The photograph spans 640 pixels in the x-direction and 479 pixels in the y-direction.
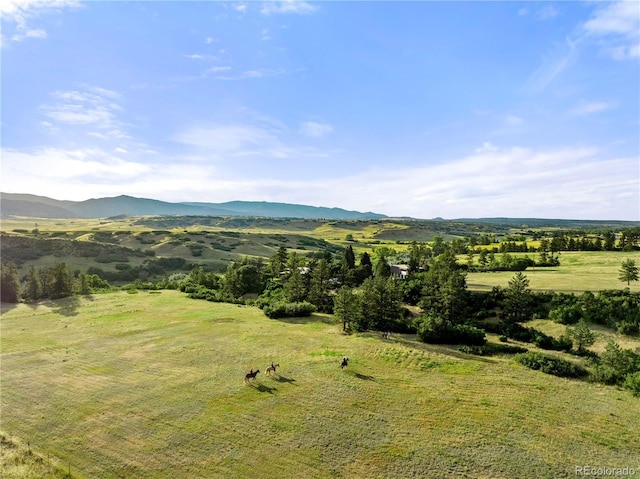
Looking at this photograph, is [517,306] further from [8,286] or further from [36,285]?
[8,286]

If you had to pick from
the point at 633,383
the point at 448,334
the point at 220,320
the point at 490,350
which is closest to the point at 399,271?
the point at 448,334

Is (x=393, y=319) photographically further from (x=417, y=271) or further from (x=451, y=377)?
(x=417, y=271)

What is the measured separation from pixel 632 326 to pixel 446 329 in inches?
875

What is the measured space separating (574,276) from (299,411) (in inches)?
2742

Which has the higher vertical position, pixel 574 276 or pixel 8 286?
pixel 574 276

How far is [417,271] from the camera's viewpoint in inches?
3346

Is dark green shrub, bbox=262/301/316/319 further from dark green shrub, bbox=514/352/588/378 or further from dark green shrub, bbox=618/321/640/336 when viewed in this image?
dark green shrub, bbox=618/321/640/336

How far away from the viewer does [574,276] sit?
7262 cm

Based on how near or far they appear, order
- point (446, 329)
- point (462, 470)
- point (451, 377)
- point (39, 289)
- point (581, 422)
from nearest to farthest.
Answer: point (462, 470) < point (581, 422) < point (451, 377) < point (446, 329) < point (39, 289)

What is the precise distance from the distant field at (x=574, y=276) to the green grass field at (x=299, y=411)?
109 feet

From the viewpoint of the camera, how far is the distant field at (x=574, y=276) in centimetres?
6269

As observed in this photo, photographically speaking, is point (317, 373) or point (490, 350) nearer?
point (317, 373)

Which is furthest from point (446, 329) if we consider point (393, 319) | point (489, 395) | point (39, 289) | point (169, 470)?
point (39, 289)

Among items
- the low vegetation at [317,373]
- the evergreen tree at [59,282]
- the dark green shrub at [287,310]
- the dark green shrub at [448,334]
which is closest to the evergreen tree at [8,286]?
the low vegetation at [317,373]
